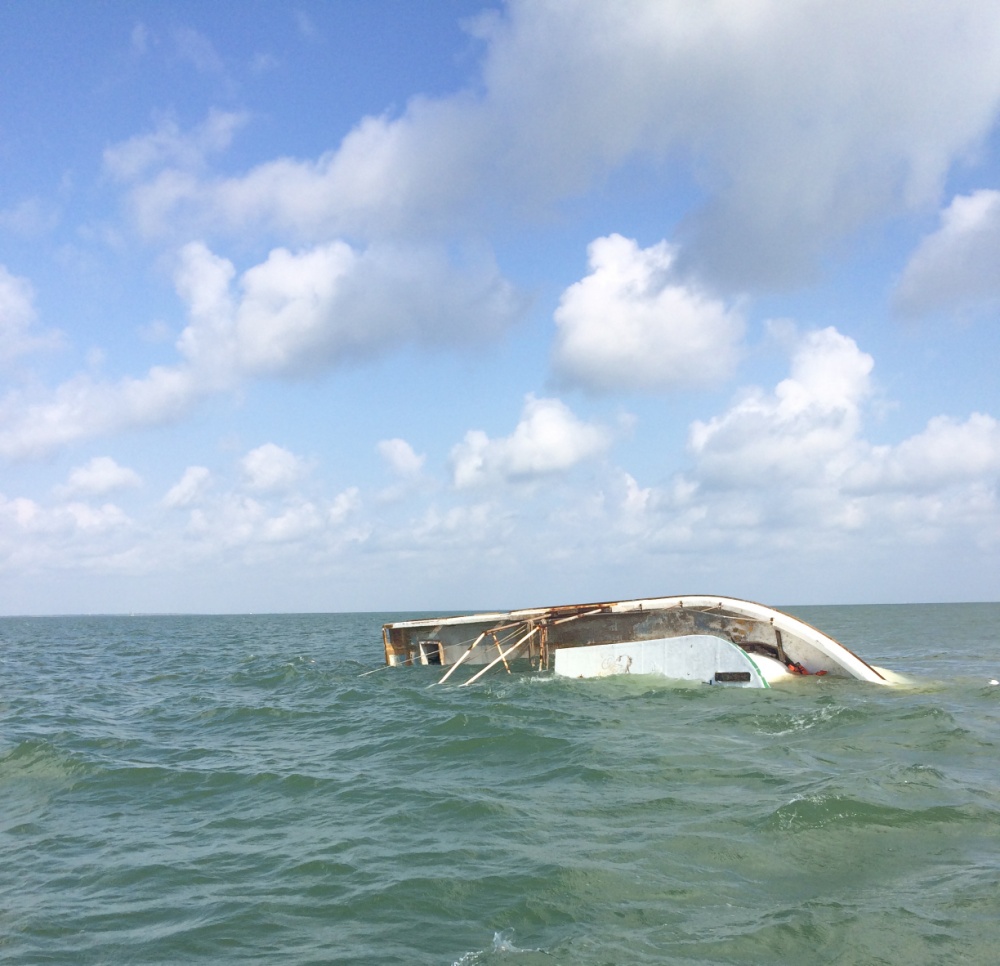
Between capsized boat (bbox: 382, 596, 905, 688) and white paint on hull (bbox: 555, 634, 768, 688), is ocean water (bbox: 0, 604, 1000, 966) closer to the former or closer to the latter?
white paint on hull (bbox: 555, 634, 768, 688)

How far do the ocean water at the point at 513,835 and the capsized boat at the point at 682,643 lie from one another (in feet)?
6.93

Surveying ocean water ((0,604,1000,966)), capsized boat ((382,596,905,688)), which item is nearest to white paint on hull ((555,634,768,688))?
capsized boat ((382,596,905,688))

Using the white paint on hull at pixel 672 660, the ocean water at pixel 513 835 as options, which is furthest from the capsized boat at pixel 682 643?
the ocean water at pixel 513 835

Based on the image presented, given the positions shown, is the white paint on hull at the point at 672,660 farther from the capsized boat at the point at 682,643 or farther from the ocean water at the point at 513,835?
the ocean water at the point at 513,835

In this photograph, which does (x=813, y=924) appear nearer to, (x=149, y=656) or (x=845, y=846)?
(x=845, y=846)

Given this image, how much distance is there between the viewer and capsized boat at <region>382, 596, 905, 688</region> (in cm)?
1880

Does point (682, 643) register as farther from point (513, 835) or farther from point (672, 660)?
point (513, 835)

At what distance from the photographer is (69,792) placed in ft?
35.6

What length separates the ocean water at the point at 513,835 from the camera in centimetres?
598

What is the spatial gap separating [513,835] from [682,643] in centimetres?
1190

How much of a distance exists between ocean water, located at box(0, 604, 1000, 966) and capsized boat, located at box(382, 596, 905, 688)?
6.93ft

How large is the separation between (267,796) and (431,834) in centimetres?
311

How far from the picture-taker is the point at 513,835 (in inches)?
324

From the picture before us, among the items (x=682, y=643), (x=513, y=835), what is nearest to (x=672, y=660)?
(x=682, y=643)
